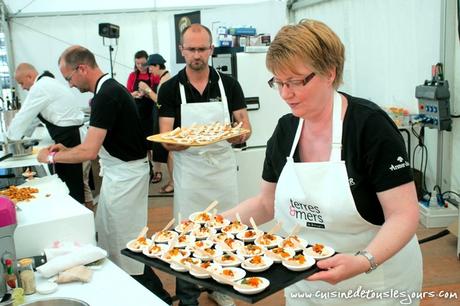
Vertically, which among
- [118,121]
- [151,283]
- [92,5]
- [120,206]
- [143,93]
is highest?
[92,5]

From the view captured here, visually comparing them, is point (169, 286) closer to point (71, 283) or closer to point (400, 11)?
point (71, 283)

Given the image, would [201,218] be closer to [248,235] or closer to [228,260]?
[248,235]

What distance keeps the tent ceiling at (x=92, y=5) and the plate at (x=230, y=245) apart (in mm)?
6985

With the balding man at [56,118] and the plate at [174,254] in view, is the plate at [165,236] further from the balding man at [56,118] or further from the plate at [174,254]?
the balding man at [56,118]

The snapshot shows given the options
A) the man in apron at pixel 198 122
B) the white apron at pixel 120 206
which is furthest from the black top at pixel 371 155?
the white apron at pixel 120 206

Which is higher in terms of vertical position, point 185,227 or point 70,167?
point 185,227

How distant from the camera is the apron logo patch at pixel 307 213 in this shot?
160 cm

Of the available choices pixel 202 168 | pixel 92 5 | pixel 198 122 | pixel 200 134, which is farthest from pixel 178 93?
pixel 92 5

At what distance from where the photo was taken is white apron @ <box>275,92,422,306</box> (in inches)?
60.6

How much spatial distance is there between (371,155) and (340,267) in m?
0.36

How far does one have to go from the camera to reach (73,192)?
406cm

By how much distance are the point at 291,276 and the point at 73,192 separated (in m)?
3.05

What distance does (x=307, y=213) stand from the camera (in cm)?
162

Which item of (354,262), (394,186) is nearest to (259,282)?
(354,262)
